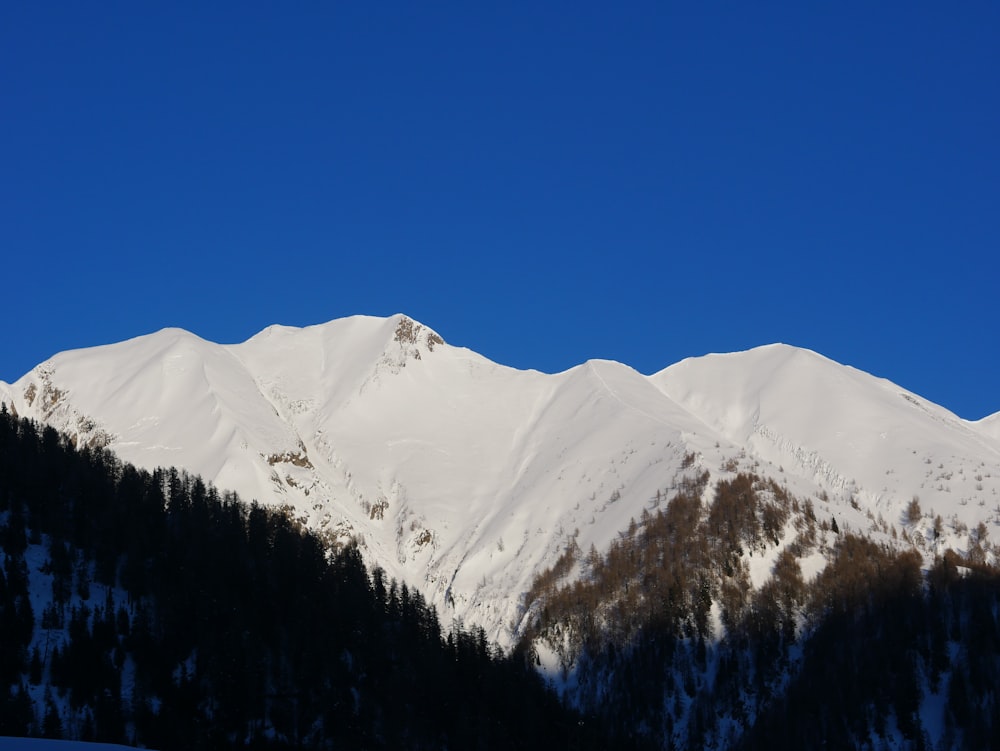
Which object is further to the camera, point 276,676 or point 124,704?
point 276,676

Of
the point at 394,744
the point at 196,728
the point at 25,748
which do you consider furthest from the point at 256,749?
the point at 25,748

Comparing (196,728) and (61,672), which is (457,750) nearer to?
(196,728)

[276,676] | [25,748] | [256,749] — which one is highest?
[276,676]

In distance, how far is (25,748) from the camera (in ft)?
242

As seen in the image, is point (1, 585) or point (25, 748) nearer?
point (25, 748)

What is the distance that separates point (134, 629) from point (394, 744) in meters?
42.1

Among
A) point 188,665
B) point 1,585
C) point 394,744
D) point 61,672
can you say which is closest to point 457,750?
point 394,744

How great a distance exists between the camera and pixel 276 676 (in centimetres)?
19800

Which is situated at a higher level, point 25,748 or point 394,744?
point 394,744

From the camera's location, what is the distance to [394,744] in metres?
193

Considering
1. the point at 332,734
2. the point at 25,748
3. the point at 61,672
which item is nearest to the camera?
the point at 25,748

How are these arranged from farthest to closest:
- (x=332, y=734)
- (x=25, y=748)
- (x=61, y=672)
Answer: (x=332, y=734) < (x=61, y=672) < (x=25, y=748)

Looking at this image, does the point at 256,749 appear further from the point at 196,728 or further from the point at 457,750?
the point at 457,750

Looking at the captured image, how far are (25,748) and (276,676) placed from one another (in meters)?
127
